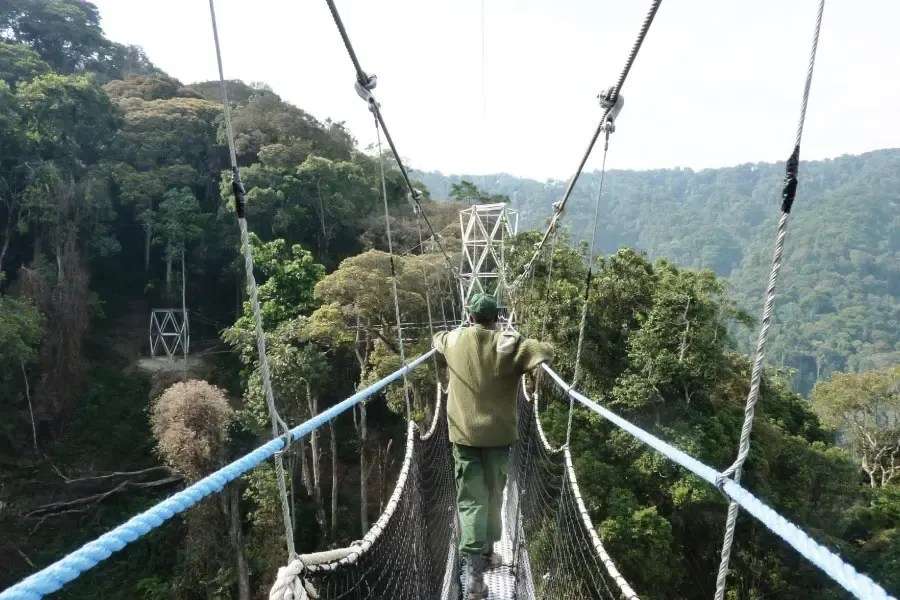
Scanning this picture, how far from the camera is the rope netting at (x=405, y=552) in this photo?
0.90 m

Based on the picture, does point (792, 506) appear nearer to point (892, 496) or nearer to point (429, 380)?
point (892, 496)

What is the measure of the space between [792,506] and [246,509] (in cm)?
649

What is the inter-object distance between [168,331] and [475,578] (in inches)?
392

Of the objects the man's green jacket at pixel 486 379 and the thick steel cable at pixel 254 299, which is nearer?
the thick steel cable at pixel 254 299

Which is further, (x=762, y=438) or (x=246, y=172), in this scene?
(x=246, y=172)

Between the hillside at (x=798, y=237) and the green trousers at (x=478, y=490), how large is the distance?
7.18 meters

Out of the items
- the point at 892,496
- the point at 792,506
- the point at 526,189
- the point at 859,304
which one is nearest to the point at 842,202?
the point at 859,304

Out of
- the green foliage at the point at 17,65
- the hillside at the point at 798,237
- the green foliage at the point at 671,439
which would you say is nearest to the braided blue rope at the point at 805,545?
the green foliage at the point at 671,439

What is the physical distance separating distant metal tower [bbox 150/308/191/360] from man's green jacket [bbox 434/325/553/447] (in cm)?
884

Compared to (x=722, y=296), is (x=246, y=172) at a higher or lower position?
higher

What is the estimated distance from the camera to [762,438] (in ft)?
23.1

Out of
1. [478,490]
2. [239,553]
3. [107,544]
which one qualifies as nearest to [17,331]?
[239,553]

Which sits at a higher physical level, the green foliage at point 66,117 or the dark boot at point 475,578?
the green foliage at point 66,117

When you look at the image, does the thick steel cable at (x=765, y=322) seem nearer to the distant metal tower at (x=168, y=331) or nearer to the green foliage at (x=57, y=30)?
the distant metal tower at (x=168, y=331)
